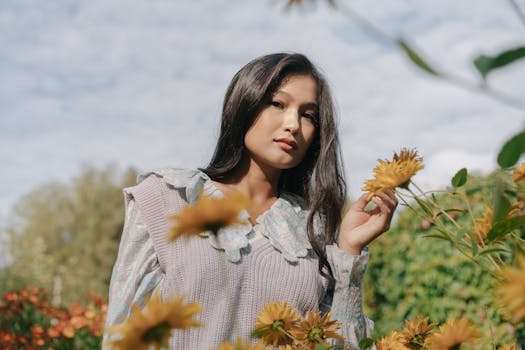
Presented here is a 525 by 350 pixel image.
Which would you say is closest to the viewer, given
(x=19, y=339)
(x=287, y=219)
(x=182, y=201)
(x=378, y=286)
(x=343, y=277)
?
(x=343, y=277)

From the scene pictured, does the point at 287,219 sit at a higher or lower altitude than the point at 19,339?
higher

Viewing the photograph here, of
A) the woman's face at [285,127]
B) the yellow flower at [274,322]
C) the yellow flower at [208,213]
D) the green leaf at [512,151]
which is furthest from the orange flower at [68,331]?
the green leaf at [512,151]

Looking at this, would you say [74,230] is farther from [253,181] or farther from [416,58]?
[416,58]

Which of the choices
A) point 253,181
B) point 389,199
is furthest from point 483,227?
point 253,181

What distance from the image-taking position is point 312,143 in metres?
1.93

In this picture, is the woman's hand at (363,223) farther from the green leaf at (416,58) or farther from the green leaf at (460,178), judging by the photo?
the green leaf at (416,58)

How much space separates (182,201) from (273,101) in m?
0.38

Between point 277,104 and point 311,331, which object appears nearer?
point 311,331

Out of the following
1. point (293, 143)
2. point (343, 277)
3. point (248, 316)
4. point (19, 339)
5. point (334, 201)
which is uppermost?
point (293, 143)

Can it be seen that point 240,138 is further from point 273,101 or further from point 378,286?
point 378,286

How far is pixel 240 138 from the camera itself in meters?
1.80

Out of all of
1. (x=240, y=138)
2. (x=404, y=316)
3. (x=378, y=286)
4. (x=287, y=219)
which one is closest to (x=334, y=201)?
(x=287, y=219)

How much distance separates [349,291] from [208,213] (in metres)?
0.96

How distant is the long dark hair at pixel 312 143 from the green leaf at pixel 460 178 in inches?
34.2
